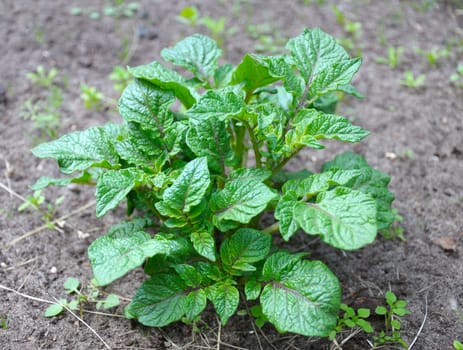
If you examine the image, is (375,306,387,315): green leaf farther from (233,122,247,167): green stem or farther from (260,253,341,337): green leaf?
(233,122,247,167): green stem

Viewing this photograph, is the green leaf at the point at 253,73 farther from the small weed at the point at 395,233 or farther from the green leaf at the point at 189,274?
A: the small weed at the point at 395,233

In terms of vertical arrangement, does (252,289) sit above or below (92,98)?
below

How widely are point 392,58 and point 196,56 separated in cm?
176

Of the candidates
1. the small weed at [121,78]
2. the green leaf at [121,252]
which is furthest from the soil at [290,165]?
the green leaf at [121,252]

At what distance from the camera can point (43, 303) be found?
2119 millimetres

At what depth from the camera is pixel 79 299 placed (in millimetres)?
2109

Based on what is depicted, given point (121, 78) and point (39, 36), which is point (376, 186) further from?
point (39, 36)

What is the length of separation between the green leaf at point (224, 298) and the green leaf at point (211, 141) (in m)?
0.49

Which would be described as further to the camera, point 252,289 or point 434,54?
point 434,54

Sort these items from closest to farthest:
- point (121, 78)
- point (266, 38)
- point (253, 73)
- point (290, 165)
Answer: point (253, 73) → point (290, 165) → point (121, 78) → point (266, 38)

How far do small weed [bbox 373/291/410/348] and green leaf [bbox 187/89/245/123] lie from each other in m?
1.04

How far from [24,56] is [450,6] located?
3444 mm

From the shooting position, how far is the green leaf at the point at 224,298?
1853 millimetres

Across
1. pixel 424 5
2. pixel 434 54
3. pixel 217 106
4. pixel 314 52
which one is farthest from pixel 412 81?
pixel 217 106
